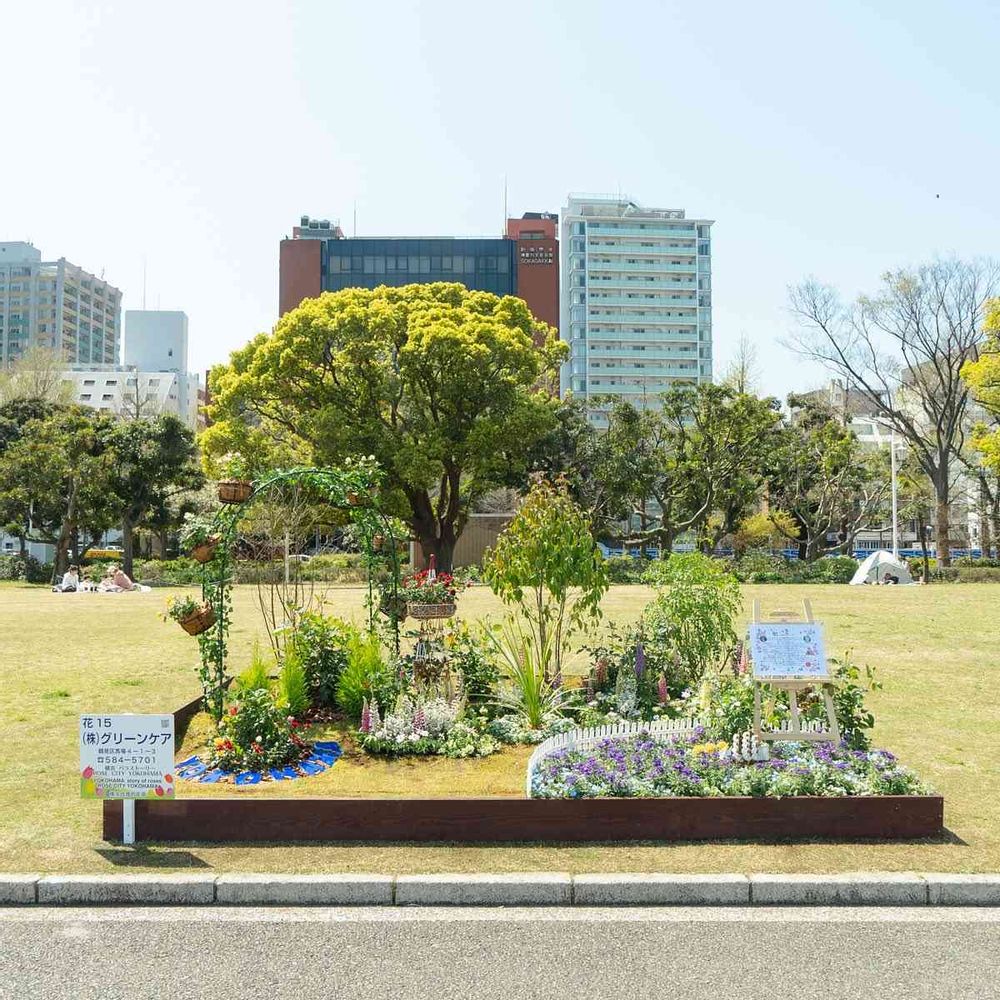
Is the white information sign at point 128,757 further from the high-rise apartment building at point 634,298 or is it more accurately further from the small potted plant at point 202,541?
the high-rise apartment building at point 634,298

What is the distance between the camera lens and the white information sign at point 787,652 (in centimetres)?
726

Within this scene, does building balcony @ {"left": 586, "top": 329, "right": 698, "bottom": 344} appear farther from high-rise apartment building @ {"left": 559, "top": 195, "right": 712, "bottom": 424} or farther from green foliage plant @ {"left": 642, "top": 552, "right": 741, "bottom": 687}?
green foliage plant @ {"left": 642, "top": 552, "right": 741, "bottom": 687}

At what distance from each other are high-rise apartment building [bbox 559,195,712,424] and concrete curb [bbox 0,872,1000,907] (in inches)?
4398

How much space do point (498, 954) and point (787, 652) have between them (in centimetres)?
353

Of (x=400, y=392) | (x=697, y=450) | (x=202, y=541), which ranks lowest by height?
(x=202, y=541)

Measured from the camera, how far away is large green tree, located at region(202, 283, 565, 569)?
33.2 metres

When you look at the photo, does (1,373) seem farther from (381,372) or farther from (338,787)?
(338,787)

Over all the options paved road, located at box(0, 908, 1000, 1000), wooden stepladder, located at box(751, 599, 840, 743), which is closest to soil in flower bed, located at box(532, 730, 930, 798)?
wooden stepladder, located at box(751, 599, 840, 743)

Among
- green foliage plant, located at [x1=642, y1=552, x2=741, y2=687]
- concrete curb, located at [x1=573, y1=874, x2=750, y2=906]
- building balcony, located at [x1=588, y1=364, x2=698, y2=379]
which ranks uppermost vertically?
building balcony, located at [x1=588, y1=364, x2=698, y2=379]

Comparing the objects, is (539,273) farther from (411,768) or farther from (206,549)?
(411,768)

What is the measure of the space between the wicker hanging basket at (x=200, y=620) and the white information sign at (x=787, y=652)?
16.3 ft

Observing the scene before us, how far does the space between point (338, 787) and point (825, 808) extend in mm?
3399

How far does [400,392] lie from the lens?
3409 cm

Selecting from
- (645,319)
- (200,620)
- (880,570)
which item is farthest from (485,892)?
(645,319)
